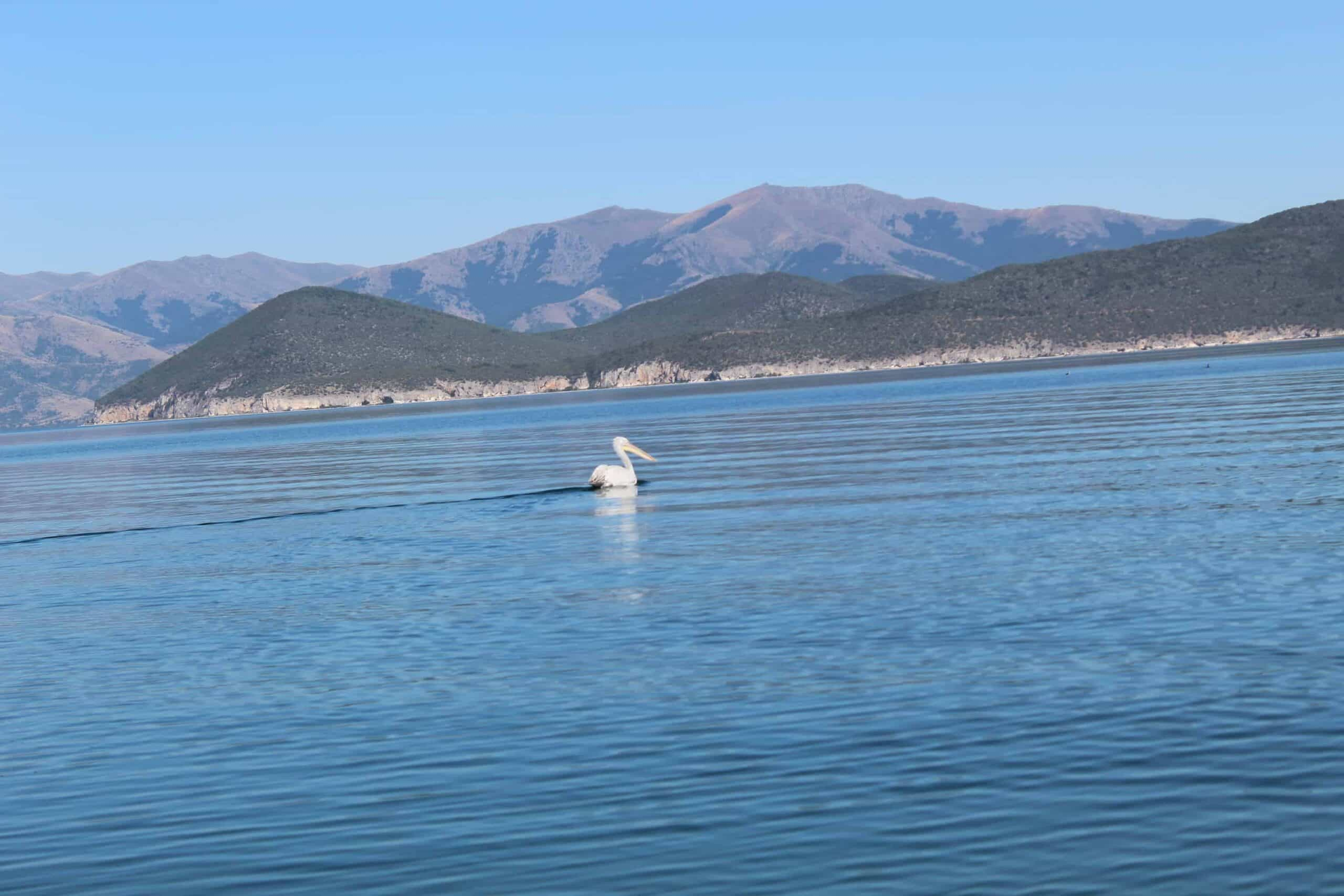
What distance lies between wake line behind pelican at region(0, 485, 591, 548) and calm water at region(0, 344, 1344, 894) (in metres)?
3.92

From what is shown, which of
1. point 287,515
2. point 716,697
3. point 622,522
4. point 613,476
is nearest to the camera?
point 716,697

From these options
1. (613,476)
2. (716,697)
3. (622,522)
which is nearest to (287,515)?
(613,476)

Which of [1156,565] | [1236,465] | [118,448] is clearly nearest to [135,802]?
[1156,565]

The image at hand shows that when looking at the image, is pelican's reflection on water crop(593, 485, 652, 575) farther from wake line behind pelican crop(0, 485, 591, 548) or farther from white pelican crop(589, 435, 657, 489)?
wake line behind pelican crop(0, 485, 591, 548)

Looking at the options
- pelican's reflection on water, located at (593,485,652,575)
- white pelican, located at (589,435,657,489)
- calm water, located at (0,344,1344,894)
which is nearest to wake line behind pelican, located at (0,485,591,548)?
white pelican, located at (589,435,657,489)

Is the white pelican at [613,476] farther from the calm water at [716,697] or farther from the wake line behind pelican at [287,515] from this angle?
the calm water at [716,697]

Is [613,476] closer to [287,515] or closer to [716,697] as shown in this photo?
[287,515]

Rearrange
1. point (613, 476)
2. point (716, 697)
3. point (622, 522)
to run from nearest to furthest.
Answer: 1. point (716, 697)
2. point (622, 522)
3. point (613, 476)

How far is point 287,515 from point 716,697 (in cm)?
3394

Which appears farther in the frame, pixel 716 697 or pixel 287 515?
pixel 287 515

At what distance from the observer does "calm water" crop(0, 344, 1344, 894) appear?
1296 cm

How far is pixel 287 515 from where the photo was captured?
49906mm

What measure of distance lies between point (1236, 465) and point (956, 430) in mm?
28924

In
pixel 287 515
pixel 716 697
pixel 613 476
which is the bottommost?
pixel 716 697
